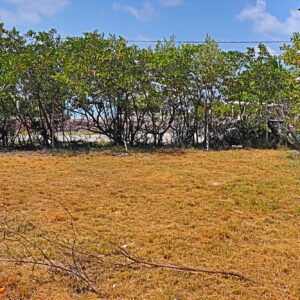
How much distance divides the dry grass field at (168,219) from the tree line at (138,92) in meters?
2.18

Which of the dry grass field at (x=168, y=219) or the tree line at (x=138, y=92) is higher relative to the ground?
the tree line at (x=138, y=92)

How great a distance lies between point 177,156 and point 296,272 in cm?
584

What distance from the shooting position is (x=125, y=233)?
3.84 meters

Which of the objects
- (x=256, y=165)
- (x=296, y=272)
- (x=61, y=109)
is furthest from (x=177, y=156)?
(x=296, y=272)

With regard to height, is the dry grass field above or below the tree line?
below

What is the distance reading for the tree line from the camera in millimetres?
9109

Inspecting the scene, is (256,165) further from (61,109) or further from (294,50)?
(61,109)

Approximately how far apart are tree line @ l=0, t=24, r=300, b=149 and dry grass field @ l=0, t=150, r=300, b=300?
7.16ft

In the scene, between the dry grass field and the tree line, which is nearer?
the dry grass field

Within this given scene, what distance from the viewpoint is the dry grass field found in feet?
9.20

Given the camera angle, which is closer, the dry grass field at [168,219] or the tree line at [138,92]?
the dry grass field at [168,219]

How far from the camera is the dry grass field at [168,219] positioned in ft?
9.20

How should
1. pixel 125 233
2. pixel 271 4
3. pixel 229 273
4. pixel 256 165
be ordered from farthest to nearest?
1. pixel 256 165
2. pixel 271 4
3. pixel 125 233
4. pixel 229 273

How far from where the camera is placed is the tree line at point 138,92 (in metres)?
9.11
